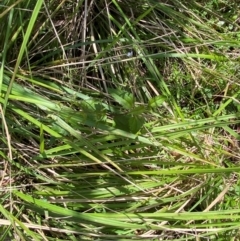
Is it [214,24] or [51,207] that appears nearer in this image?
[51,207]

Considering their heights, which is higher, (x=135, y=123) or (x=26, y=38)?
(x=26, y=38)

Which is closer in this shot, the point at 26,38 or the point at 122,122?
the point at 26,38

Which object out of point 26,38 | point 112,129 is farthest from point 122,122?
point 26,38

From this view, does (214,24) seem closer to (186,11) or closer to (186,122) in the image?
(186,11)

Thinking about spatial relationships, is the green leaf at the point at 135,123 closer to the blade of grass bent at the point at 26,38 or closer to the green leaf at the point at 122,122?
the green leaf at the point at 122,122

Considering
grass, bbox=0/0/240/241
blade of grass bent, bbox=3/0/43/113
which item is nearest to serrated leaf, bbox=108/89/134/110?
grass, bbox=0/0/240/241

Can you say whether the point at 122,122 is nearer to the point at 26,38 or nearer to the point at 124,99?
the point at 124,99

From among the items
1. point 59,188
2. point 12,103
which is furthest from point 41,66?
point 59,188

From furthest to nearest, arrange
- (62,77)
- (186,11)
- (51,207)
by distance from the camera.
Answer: (186,11), (62,77), (51,207)

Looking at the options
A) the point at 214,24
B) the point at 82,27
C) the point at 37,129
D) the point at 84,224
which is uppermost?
the point at 214,24
